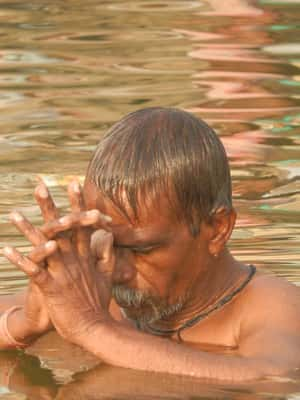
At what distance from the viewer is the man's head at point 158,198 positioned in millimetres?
5492

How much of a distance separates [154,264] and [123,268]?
A: 0.44 feet

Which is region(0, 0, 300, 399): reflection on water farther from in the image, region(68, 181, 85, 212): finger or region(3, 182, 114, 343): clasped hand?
region(68, 181, 85, 212): finger

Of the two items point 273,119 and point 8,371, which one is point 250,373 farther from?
point 273,119

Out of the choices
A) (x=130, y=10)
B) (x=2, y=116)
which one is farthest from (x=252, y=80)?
(x=130, y=10)

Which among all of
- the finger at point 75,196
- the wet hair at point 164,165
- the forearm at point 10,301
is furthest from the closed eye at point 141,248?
the forearm at point 10,301

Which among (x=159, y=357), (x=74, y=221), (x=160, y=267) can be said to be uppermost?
(x=74, y=221)

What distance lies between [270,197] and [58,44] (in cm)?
626

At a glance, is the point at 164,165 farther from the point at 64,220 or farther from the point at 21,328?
the point at 21,328

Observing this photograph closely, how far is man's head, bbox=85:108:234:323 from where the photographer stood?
5.49 meters

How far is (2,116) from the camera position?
12570mm

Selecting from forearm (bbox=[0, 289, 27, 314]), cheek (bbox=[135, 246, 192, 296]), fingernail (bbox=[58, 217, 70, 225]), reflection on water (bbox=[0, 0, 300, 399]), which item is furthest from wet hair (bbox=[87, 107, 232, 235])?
forearm (bbox=[0, 289, 27, 314])

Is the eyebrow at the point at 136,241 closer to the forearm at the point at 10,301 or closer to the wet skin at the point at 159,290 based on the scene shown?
the wet skin at the point at 159,290

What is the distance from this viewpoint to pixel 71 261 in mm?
5297

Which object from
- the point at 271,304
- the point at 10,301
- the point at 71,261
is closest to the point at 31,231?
the point at 71,261
